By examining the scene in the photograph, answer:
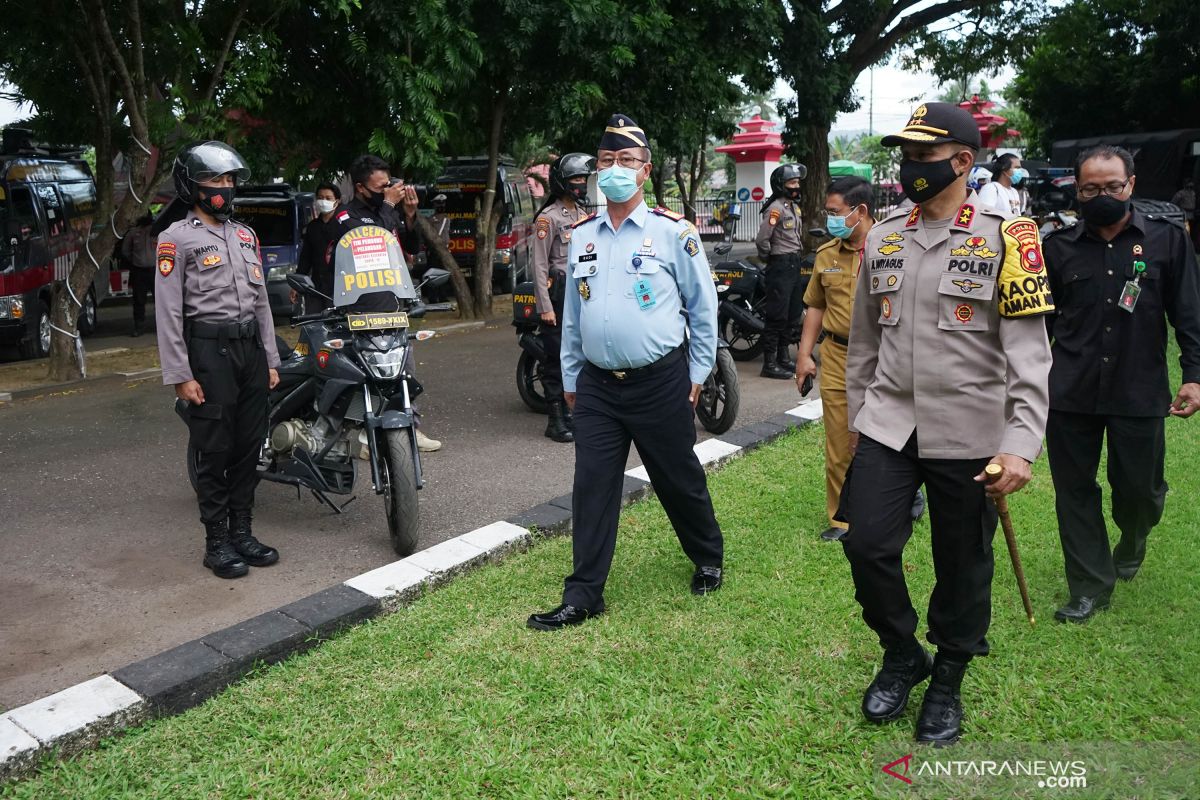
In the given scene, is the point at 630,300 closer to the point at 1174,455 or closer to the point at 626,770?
the point at 626,770

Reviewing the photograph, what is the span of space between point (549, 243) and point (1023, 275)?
4.98m

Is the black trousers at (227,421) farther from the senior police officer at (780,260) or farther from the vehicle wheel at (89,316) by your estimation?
the vehicle wheel at (89,316)

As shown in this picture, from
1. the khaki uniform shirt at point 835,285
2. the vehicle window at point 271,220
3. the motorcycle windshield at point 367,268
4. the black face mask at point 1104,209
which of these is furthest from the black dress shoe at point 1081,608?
the vehicle window at point 271,220

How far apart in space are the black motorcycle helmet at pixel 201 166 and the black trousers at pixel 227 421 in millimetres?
697

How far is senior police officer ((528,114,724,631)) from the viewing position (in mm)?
4375

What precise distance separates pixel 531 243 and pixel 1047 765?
5.45m

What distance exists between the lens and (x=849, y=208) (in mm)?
5426

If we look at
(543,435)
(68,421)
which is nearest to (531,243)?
(543,435)

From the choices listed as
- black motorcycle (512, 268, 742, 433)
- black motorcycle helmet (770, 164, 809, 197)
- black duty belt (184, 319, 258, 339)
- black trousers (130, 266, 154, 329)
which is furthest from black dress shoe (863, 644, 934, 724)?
black trousers (130, 266, 154, 329)

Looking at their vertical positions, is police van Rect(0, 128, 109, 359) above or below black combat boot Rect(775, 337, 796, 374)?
above

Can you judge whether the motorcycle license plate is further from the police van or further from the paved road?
the police van

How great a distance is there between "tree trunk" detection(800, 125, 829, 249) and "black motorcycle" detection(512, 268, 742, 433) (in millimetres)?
9188

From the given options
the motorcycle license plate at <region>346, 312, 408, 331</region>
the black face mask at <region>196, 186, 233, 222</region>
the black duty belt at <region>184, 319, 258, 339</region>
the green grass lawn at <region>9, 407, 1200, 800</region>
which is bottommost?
the green grass lawn at <region>9, 407, 1200, 800</region>

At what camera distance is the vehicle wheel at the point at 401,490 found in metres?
5.25
